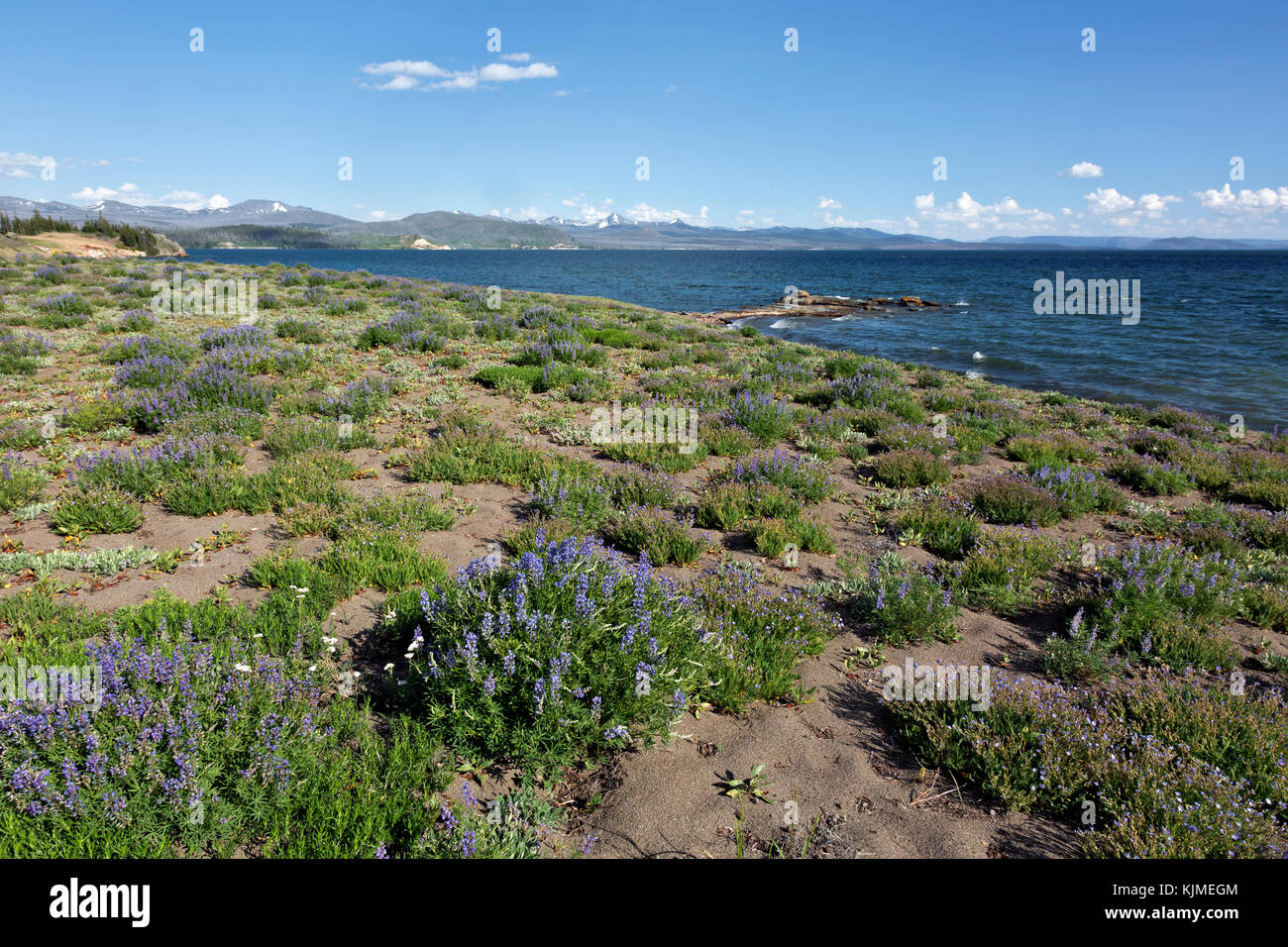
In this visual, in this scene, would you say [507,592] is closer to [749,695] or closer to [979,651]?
[749,695]


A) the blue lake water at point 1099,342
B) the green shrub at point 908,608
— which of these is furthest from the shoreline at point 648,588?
the blue lake water at point 1099,342

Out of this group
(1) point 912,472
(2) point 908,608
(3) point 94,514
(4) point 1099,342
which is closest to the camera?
(2) point 908,608

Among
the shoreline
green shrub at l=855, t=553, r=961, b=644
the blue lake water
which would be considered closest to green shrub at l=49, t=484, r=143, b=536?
the shoreline

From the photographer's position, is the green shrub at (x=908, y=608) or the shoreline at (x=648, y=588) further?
the green shrub at (x=908, y=608)

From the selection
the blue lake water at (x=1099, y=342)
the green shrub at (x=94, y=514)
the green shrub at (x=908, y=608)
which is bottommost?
the green shrub at (x=908, y=608)

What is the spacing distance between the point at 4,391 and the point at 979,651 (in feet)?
56.4

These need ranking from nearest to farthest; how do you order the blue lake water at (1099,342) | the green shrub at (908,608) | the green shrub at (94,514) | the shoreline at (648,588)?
the shoreline at (648,588) < the green shrub at (908,608) < the green shrub at (94,514) < the blue lake water at (1099,342)

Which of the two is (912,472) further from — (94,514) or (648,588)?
(94,514)

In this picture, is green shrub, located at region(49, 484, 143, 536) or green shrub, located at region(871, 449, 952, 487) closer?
green shrub, located at region(49, 484, 143, 536)

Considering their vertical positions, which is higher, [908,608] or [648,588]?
[648,588]

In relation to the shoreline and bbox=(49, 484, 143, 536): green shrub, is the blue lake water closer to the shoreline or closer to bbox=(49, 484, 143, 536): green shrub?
the shoreline

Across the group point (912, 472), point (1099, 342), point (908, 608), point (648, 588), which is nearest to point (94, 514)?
point (648, 588)

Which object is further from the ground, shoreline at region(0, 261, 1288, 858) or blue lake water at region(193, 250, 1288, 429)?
blue lake water at region(193, 250, 1288, 429)

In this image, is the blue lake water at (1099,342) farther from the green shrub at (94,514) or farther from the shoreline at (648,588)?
the green shrub at (94,514)
